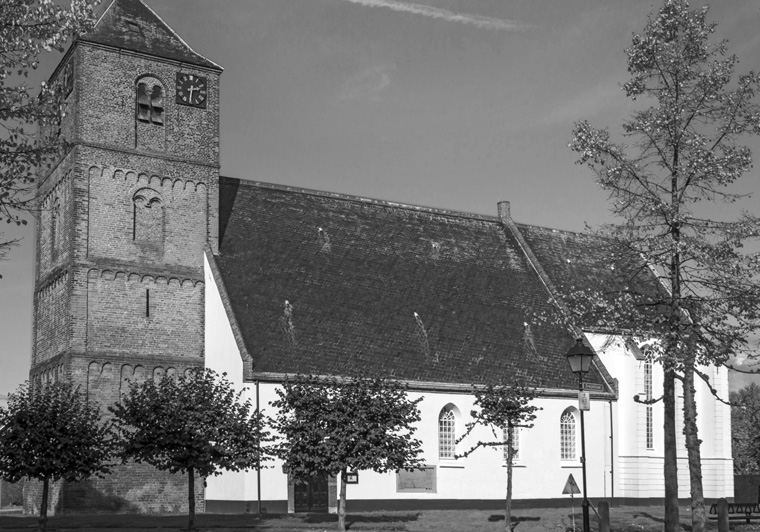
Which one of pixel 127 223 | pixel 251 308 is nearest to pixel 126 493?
pixel 251 308

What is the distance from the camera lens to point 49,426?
31.8m

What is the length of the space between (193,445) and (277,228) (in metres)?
15.8

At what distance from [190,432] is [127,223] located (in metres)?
12.7

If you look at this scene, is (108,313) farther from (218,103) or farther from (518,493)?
(518,493)

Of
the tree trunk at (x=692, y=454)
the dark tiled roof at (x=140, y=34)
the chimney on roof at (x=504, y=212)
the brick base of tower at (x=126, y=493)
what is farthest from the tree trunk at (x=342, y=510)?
the chimney on roof at (x=504, y=212)

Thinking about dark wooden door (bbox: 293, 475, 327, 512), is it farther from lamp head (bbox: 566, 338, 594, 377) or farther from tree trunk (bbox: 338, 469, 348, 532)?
lamp head (bbox: 566, 338, 594, 377)

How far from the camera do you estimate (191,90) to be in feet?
144

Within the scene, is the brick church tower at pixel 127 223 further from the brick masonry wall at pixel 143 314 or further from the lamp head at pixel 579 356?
the lamp head at pixel 579 356

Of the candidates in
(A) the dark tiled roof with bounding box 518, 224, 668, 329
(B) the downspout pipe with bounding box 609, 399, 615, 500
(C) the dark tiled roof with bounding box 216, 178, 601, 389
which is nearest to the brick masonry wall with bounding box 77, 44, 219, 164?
(C) the dark tiled roof with bounding box 216, 178, 601, 389

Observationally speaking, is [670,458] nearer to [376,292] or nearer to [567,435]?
[567,435]

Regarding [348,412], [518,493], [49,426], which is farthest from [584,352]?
[518,493]

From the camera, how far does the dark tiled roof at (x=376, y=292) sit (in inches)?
1628

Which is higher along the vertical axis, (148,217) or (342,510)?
(148,217)

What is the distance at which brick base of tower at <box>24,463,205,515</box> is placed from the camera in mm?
37875
